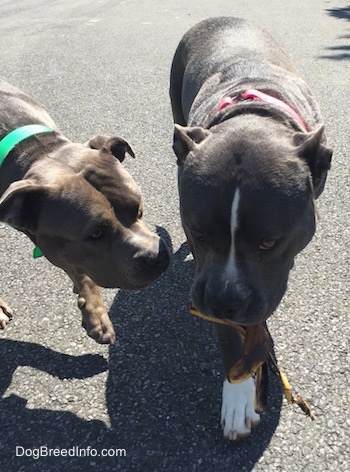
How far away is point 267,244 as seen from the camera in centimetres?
265

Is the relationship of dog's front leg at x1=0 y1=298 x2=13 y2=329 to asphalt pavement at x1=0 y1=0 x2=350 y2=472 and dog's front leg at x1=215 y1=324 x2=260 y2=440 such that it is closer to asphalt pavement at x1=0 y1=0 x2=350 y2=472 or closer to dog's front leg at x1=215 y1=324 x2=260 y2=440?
asphalt pavement at x1=0 y1=0 x2=350 y2=472

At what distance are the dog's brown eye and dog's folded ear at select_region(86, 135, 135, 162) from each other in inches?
48.8

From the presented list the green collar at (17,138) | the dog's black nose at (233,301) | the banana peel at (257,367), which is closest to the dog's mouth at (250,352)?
the banana peel at (257,367)

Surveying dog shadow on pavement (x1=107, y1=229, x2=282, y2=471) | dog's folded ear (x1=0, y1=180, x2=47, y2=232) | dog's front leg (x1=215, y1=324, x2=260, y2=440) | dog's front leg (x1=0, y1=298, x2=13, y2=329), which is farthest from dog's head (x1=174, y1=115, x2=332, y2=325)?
dog's front leg (x1=0, y1=298, x2=13, y2=329)

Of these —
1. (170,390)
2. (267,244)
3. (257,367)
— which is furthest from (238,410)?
(267,244)

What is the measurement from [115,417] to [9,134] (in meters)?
1.88

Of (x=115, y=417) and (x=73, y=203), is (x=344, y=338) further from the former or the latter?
(x=73, y=203)

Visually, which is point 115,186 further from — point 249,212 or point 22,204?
point 249,212

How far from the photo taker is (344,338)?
3367 mm

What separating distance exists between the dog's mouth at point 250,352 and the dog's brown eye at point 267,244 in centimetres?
40

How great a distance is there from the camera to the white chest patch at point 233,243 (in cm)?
257

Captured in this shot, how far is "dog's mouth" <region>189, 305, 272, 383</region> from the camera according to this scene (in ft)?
9.16

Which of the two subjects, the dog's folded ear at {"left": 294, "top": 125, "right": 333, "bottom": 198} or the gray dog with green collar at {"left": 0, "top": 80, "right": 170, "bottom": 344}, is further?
the gray dog with green collar at {"left": 0, "top": 80, "right": 170, "bottom": 344}

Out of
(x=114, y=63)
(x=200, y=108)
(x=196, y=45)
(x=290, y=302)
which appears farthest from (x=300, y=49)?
(x=290, y=302)
